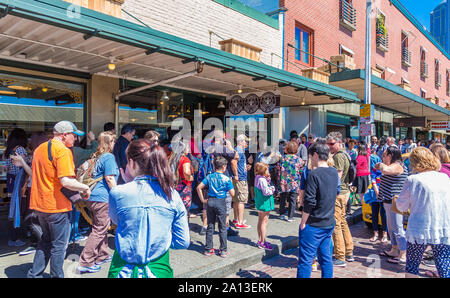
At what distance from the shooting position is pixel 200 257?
183 inches

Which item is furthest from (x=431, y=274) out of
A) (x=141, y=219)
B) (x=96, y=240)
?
(x=96, y=240)

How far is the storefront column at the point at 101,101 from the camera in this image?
6.96 metres

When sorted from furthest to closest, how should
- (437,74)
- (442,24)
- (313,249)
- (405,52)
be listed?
1. (442,24)
2. (437,74)
3. (405,52)
4. (313,249)

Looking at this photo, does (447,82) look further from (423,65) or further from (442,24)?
(442,24)

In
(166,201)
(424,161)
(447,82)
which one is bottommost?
(166,201)

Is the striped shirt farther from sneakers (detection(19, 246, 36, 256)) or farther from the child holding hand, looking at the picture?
sneakers (detection(19, 246, 36, 256))

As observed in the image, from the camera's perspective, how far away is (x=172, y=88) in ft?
28.8

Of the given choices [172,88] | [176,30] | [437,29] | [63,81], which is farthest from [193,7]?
[437,29]

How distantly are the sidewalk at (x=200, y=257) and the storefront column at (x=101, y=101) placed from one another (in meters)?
2.66

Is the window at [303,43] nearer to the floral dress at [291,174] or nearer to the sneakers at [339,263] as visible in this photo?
the floral dress at [291,174]

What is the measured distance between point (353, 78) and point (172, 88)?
20.7 feet

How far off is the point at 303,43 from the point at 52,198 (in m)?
12.5

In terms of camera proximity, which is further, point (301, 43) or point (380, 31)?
point (380, 31)

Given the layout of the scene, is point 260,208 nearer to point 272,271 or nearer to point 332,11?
point 272,271
